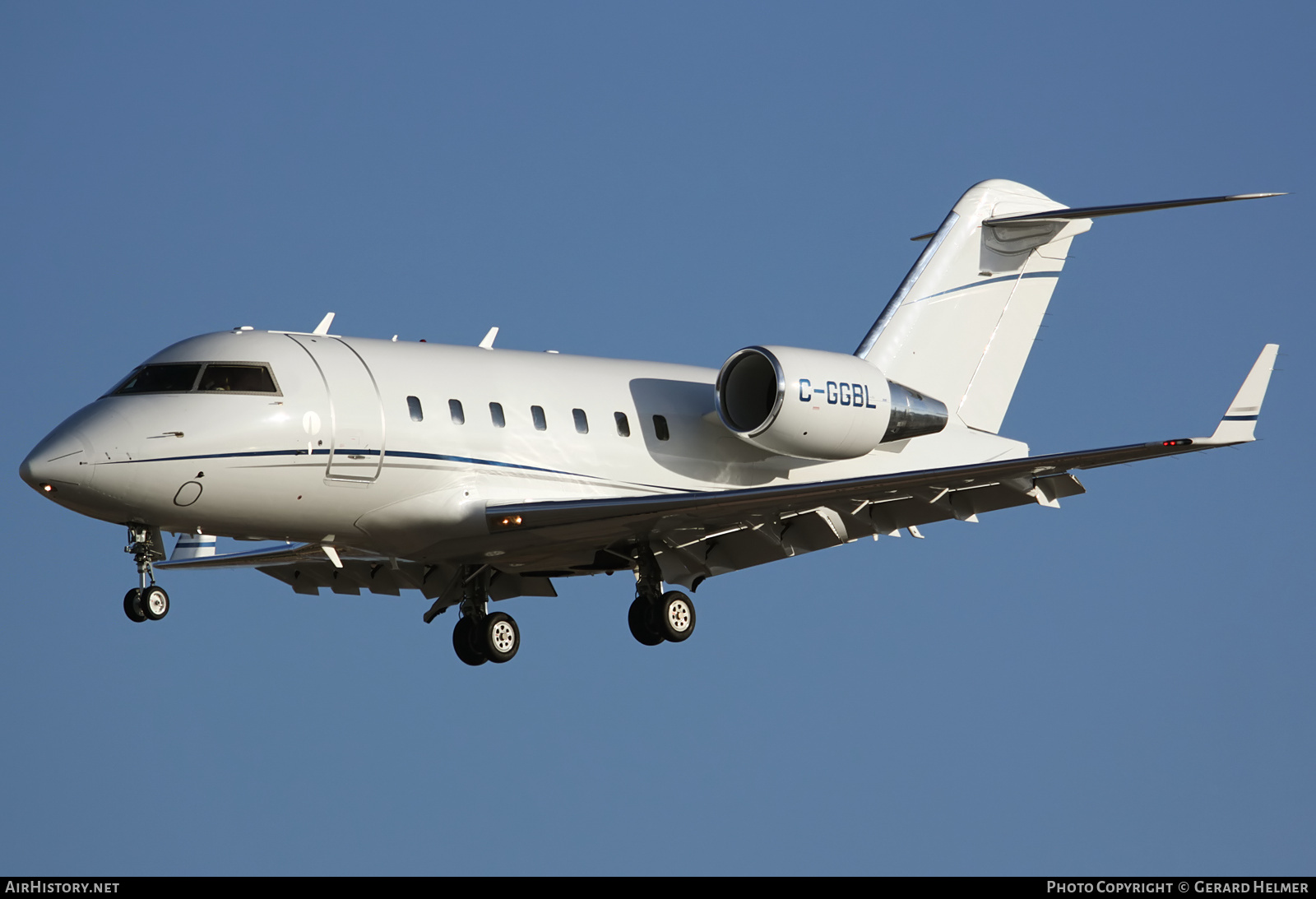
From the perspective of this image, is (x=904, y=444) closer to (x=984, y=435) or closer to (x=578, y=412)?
(x=984, y=435)

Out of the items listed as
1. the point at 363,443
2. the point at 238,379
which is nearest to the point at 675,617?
the point at 363,443

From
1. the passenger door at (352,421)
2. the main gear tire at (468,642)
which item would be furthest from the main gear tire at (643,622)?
the passenger door at (352,421)

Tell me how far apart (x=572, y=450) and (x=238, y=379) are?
419cm

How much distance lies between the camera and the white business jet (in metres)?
18.9

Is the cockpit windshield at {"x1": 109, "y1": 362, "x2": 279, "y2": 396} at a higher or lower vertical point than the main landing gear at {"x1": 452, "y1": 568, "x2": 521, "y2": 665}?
higher

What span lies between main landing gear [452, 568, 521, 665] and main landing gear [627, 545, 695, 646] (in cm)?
178

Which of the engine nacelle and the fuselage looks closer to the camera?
the fuselage

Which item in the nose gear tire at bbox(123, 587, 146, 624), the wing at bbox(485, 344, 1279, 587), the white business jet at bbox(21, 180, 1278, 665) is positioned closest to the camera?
the nose gear tire at bbox(123, 587, 146, 624)

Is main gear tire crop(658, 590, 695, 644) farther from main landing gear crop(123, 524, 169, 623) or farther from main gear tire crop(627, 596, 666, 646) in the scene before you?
main landing gear crop(123, 524, 169, 623)

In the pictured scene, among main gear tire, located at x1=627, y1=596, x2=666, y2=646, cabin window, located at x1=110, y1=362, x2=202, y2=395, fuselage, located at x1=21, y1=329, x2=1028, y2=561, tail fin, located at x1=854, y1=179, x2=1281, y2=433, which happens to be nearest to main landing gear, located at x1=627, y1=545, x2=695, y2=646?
main gear tire, located at x1=627, y1=596, x2=666, y2=646

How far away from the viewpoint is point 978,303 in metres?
25.4

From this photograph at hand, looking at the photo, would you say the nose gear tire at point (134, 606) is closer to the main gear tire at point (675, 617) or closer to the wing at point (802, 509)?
the wing at point (802, 509)

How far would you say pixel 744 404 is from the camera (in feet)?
73.1
